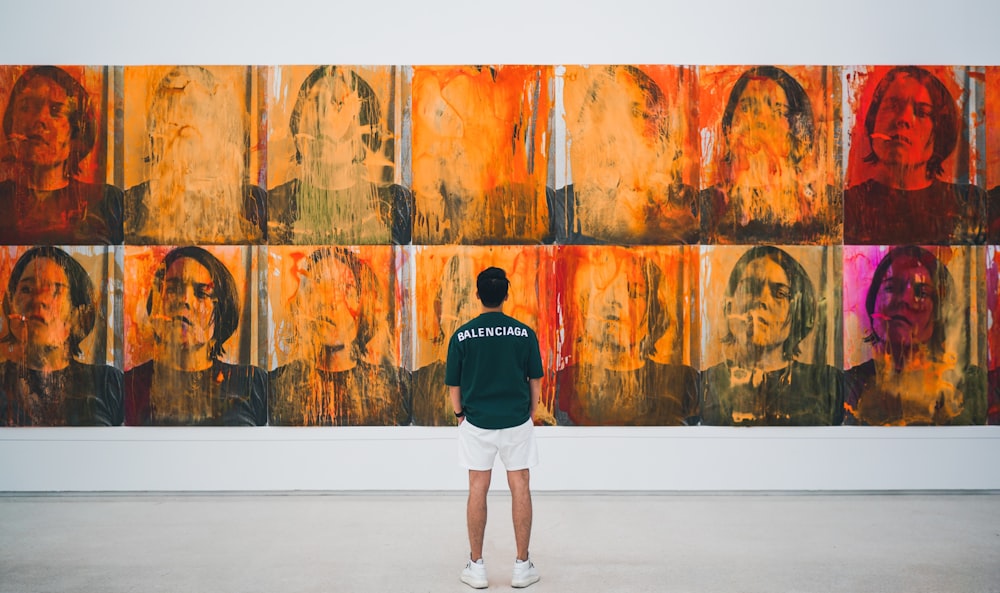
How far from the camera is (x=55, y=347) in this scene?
4.90 meters

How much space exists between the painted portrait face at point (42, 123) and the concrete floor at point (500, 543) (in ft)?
7.84

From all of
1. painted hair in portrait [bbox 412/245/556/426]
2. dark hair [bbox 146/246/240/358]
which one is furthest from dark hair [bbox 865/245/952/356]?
dark hair [bbox 146/246/240/358]

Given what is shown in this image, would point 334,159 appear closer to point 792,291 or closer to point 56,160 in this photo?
point 56,160

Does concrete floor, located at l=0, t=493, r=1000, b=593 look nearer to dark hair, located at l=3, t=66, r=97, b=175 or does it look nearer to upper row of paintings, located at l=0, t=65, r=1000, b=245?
upper row of paintings, located at l=0, t=65, r=1000, b=245

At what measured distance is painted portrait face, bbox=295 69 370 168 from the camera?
493 cm

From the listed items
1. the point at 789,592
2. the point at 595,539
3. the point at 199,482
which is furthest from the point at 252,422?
the point at 789,592

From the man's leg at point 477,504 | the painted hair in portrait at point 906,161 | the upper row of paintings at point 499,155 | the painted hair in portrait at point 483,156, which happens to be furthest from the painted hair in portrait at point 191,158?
the painted hair in portrait at point 906,161

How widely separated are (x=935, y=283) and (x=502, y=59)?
3.45 meters

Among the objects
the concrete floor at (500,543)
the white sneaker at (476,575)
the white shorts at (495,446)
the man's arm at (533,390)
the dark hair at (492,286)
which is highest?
the dark hair at (492,286)

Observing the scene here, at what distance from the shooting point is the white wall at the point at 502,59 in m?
4.91

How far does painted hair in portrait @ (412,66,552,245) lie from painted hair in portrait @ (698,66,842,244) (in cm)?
119

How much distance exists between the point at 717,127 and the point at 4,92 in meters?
5.03

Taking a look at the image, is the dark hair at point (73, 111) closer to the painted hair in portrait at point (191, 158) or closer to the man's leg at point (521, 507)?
the painted hair in portrait at point (191, 158)

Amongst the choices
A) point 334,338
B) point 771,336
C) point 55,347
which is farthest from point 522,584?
point 55,347
